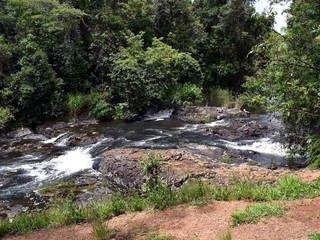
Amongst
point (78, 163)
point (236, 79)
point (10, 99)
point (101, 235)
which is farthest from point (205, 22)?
point (101, 235)

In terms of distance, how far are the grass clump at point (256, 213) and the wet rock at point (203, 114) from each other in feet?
35.9

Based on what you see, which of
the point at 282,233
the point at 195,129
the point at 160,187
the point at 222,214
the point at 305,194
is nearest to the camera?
the point at 282,233

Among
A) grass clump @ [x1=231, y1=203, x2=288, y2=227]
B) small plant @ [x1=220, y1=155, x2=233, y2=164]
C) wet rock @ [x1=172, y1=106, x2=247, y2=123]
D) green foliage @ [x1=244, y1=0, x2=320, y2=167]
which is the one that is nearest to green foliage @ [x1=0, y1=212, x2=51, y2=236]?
grass clump @ [x1=231, y1=203, x2=288, y2=227]

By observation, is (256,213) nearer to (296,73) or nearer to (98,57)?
(296,73)

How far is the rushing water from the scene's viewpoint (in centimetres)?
844

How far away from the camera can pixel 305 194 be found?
4.41 metres

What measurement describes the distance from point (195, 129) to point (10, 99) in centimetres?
1162

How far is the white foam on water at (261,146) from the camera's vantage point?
9.42 meters

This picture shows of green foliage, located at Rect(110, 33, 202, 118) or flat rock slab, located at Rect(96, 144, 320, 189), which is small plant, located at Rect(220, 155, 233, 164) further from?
green foliage, located at Rect(110, 33, 202, 118)

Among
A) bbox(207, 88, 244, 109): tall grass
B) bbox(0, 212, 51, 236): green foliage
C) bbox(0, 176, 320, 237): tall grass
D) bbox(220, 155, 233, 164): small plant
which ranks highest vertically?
bbox(207, 88, 244, 109): tall grass

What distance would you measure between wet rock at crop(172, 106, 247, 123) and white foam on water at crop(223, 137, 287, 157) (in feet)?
14.5

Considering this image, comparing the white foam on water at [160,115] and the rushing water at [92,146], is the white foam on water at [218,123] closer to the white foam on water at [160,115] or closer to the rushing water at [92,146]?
the rushing water at [92,146]

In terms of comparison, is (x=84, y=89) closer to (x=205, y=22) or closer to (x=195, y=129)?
(x=195, y=129)

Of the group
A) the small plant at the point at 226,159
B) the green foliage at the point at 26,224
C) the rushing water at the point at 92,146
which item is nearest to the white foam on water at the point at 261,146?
the rushing water at the point at 92,146
